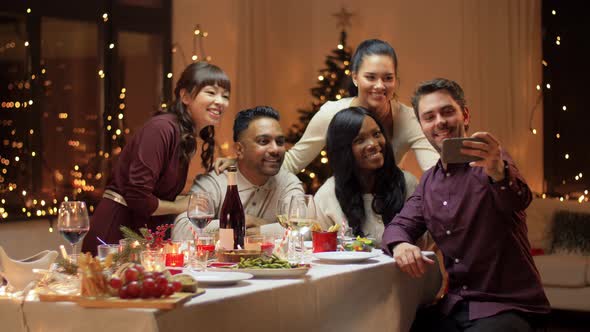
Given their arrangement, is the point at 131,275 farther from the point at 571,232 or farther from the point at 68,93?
the point at 571,232

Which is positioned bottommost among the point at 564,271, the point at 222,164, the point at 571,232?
the point at 564,271

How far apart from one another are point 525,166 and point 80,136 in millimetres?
3777

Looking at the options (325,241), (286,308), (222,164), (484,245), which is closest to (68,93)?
(222,164)

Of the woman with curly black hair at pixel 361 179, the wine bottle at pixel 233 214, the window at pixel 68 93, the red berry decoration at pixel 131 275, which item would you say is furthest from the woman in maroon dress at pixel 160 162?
the window at pixel 68 93

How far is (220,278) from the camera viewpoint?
2320mm

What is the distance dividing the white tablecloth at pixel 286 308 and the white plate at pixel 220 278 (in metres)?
0.02

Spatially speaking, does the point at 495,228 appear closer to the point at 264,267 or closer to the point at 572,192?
the point at 264,267

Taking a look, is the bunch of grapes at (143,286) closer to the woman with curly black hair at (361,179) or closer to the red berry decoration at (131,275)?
the red berry decoration at (131,275)

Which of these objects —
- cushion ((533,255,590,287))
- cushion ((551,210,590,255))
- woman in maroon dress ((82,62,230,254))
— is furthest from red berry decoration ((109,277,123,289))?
cushion ((551,210,590,255))

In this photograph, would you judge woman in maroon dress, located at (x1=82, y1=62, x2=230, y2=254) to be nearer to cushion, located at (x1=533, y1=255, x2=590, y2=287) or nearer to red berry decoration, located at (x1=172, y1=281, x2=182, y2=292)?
red berry decoration, located at (x1=172, y1=281, x2=182, y2=292)

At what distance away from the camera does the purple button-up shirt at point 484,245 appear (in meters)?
2.95

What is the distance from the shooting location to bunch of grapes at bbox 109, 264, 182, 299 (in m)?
2.03

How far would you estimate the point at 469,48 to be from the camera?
7633 mm

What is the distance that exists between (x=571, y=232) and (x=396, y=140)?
284 cm
